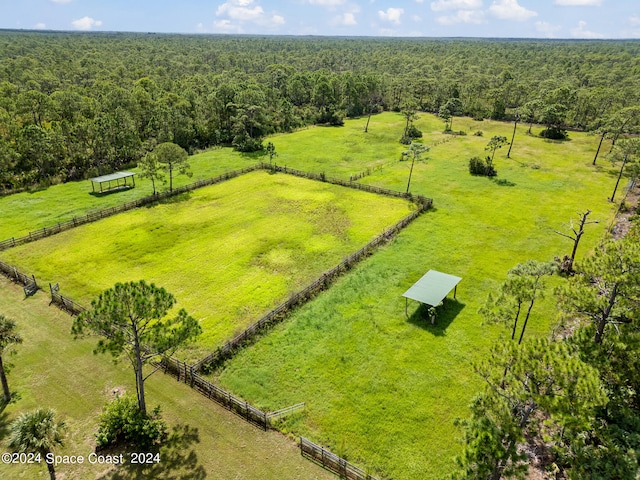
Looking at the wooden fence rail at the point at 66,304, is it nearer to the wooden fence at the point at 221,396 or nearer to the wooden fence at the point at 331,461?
the wooden fence at the point at 221,396

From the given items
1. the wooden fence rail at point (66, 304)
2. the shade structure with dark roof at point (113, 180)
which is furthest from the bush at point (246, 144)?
the wooden fence rail at point (66, 304)

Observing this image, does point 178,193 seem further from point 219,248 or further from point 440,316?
point 440,316

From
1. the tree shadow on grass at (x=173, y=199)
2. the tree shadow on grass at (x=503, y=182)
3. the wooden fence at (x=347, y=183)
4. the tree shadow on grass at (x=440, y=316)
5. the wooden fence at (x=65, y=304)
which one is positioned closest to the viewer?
the tree shadow on grass at (x=440, y=316)

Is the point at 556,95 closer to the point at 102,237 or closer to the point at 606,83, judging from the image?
the point at 606,83

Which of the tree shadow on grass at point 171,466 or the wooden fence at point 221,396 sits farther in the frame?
the wooden fence at point 221,396

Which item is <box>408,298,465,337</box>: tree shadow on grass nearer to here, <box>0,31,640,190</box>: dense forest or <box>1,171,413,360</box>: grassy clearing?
<box>1,171,413,360</box>: grassy clearing

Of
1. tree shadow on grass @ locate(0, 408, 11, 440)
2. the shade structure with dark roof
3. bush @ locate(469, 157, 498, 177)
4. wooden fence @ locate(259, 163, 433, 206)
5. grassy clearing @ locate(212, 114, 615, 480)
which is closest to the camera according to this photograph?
tree shadow on grass @ locate(0, 408, 11, 440)

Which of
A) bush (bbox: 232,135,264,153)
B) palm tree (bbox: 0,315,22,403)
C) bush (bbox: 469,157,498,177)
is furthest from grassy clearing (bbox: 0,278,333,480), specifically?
bush (bbox: 469,157,498,177)
